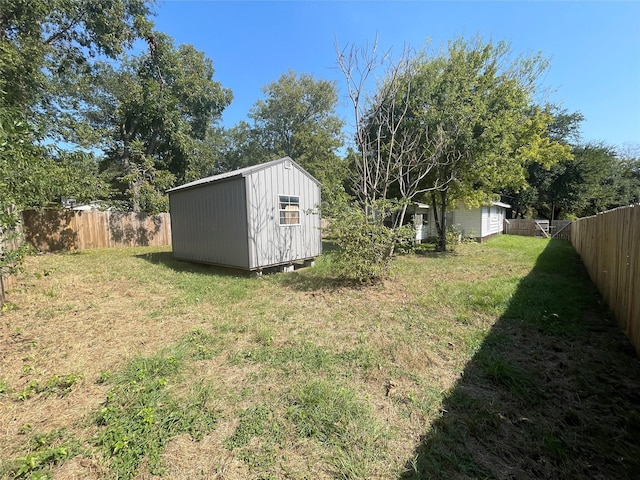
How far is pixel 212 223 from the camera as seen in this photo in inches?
321

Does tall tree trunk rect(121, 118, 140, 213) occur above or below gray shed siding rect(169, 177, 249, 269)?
above

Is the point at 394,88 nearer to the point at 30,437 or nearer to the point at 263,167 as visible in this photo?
the point at 263,167

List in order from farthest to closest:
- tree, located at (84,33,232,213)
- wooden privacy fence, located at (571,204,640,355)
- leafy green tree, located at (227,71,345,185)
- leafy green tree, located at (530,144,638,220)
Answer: leafy green tree, located at (227,71,345,185) → leafy green tree, located at (530,144,638,220) → tree, located at (84,33,232,213) → wooden privacy fence, located at (571,204,640,355)

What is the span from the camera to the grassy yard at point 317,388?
191 cm

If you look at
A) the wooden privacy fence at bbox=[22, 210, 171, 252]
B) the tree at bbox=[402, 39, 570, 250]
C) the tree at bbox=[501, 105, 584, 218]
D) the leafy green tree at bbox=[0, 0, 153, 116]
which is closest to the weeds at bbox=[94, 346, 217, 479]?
the tree at bbox=[402, 39, 570, 250]

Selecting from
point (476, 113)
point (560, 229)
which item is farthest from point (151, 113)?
point (560, 229)

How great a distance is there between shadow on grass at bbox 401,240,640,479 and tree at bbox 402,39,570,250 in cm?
651

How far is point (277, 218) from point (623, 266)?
6.56 m

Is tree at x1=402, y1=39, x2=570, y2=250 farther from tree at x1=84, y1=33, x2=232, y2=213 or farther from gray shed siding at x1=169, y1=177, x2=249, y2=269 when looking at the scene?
tree at x1=84, y1=33, x2=232, y2=213

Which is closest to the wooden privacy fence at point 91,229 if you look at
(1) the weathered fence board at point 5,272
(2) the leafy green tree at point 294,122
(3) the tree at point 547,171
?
(1) the weathered fence board at point 5,272

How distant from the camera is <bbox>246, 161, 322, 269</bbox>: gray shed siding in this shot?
725cm

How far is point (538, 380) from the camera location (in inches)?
111

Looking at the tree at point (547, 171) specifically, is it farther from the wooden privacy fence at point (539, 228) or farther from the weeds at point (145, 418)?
the weeds at point (145, 418)

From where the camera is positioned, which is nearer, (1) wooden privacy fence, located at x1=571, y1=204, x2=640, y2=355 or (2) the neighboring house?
(1) wooden privacy fence, located at x1=571, y1=204, x2=640, y2=355
